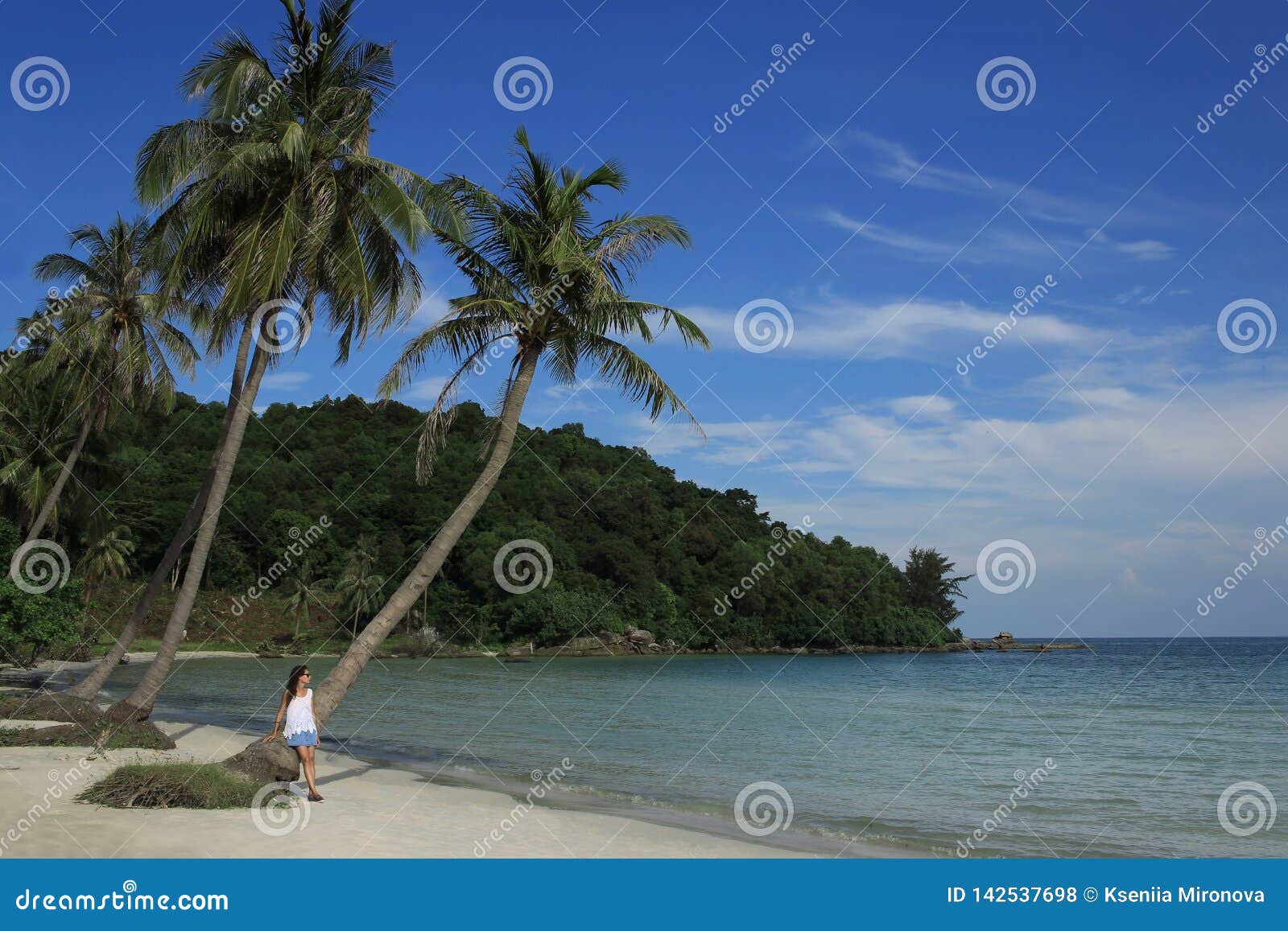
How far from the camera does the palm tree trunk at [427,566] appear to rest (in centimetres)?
1231

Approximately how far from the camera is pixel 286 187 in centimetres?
1427

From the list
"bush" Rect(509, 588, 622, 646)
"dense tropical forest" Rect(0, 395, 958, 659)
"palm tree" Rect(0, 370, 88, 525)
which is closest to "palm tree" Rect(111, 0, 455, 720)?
"palm tree" Rect(0, 370, 88, 525)

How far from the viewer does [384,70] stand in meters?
14.7

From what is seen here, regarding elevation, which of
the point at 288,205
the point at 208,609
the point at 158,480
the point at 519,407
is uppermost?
the point at 158,480

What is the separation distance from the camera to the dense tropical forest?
230ft

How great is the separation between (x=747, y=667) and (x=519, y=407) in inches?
2463

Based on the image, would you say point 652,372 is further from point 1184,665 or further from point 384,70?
point 1184,665

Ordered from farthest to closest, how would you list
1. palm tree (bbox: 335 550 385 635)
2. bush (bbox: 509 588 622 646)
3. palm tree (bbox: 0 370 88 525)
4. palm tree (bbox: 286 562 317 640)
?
bush (bbox: 509 588 622 646)
palm tree (bbox: 286 562 317 640)
palm tree (bbox: 335 550 385 635)
palm tree (bbox: 0 370 88 525)

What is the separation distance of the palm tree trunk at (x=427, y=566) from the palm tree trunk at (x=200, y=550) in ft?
10.7

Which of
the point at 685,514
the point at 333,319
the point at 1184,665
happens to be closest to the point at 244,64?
the point at 333,319

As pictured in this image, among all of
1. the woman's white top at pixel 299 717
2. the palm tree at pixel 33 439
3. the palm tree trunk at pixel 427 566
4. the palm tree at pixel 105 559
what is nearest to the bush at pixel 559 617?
the palm tree at pixel 105 559

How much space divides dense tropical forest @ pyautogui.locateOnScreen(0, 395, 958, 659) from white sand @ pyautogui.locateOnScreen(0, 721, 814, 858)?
52312mm

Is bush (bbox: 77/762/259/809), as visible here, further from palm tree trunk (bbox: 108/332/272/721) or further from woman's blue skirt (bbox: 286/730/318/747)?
palm tree trunk (bbox: 108/332/272/721)

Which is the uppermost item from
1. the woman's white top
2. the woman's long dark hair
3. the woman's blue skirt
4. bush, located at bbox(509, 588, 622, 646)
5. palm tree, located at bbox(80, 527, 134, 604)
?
bush, located at bbox(509, 588, 622, 646)
